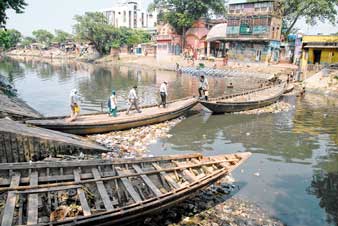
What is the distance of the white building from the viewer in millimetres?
128125

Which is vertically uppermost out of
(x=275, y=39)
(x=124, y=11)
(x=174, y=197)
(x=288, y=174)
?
(x=124, y=11)

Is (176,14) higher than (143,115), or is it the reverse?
(176,14)

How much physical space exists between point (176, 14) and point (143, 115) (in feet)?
146

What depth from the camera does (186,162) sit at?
894cm

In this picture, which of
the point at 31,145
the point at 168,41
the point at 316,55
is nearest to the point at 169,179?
the point at 31,145

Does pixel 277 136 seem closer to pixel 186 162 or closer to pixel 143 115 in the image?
pixel 143 115

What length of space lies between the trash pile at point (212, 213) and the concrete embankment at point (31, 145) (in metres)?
4.58

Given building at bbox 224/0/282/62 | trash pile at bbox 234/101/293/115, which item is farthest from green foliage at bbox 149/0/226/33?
trash pile at bbox 234/101/293/115

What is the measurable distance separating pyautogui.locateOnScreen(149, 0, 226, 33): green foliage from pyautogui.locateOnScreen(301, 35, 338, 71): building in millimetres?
23239

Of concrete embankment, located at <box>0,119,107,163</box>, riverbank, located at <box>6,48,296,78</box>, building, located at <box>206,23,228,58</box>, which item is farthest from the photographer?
building, located at <box>206,23,228,58</box>

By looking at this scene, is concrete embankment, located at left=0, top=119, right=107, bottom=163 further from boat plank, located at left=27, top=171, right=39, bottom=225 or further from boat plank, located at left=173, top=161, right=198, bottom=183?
boat plank, located at left=173, top=161, right=198, bottom=183

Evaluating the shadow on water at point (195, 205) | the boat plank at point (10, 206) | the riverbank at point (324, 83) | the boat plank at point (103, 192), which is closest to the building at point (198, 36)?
the riverbank at point (324, 83)

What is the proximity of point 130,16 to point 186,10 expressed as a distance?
3051 inches

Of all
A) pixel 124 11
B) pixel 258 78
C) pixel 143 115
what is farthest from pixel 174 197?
pixel 124 11
